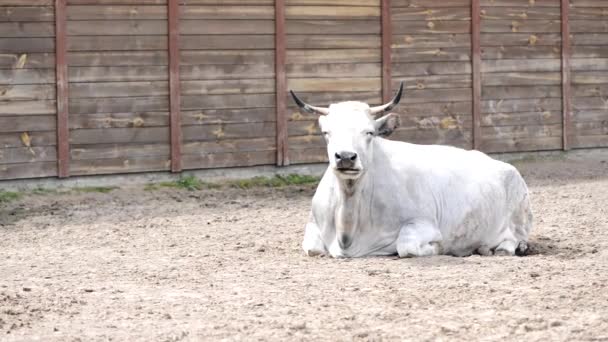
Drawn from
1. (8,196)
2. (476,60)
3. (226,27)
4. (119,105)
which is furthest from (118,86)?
(476,60)

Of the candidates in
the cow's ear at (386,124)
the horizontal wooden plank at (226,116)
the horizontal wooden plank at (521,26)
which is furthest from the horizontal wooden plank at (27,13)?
the horizontal wooden plank at (521,26)

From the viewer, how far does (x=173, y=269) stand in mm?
9531

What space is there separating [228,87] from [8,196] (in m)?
2.88

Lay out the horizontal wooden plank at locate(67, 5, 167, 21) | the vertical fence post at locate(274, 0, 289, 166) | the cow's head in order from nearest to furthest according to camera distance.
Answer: the cow's head, the horizontal wooden plank at locate(67, 5, 167, 21), the vertical fence post at locate(274, 0, 289, 166)

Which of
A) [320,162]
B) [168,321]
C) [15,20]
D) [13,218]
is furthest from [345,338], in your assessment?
[320,162]

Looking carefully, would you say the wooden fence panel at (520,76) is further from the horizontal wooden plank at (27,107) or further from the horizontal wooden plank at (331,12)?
the horizontal wooden plank at (27,107)

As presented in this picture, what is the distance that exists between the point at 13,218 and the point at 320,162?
167 inches

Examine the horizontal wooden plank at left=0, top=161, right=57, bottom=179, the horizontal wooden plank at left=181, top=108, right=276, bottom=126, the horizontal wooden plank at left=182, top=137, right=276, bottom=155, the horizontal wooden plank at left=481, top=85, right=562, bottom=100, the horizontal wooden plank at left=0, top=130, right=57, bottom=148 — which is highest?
the horizontal wooden plank at left=481, top=85, right=562, bottom=100

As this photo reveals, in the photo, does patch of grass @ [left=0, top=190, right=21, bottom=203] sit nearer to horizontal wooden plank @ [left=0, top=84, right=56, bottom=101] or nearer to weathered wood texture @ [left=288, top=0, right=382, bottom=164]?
horizontal wooden plank @ [left=0, top=84, right=56, bottom=101]

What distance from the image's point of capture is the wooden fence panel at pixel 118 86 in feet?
46.3

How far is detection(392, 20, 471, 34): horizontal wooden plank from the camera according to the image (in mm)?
16250

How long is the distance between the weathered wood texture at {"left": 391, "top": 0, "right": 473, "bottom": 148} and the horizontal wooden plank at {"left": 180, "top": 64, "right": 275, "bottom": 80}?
1789mm

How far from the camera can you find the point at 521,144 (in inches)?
680

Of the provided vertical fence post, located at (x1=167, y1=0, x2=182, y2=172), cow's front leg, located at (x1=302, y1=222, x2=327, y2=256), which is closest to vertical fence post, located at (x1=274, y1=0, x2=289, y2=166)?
vertical fence post, located at (x1=167, y1=0, x2=182, y2=172)
